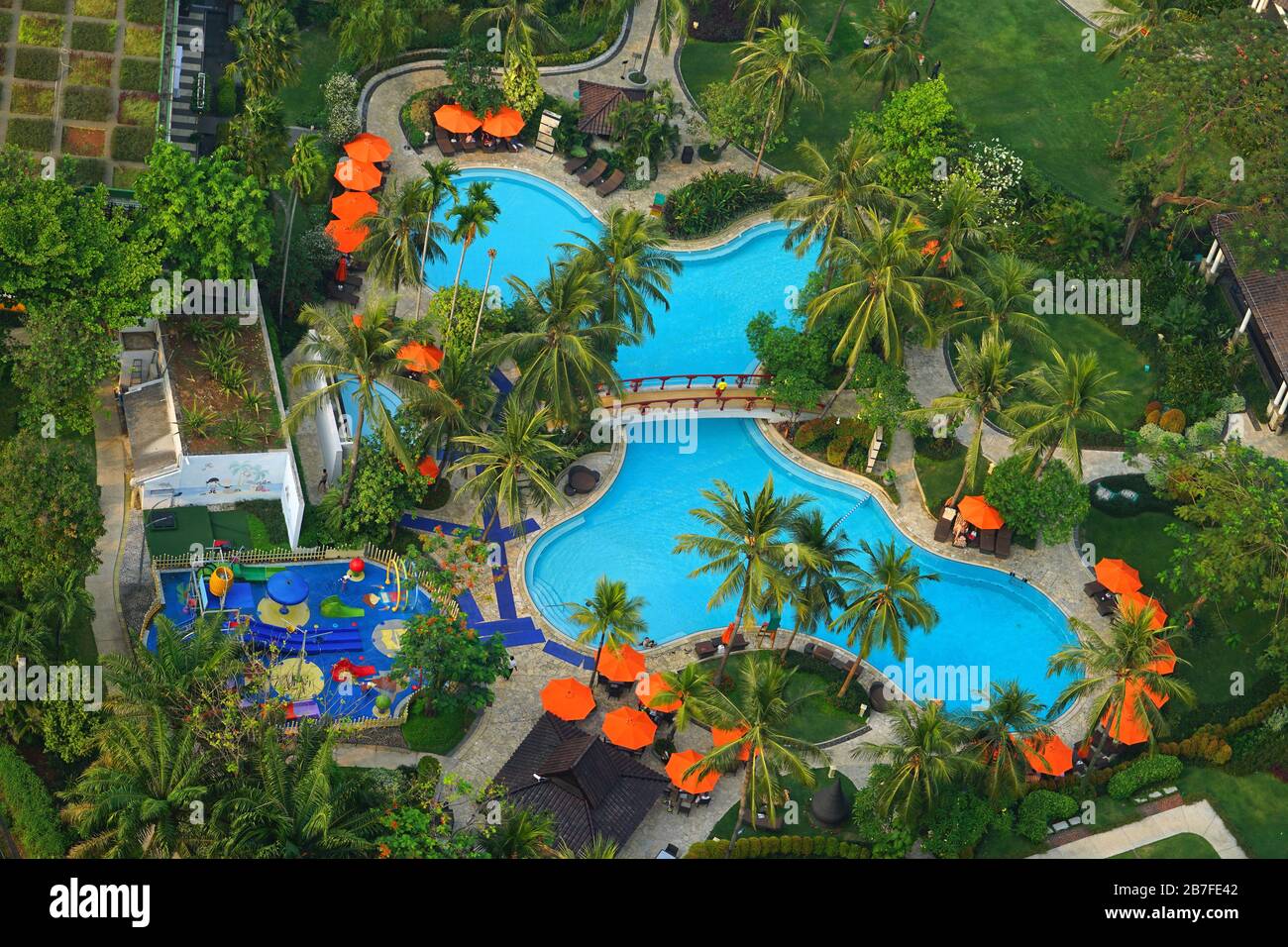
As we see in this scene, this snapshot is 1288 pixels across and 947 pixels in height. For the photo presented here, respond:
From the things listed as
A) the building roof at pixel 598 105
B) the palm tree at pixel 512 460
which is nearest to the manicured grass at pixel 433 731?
the palm tree at pixel 512 460

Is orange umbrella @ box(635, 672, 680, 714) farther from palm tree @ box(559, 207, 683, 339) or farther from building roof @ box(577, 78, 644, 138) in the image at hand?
building roof @ box(577, 78, 644, 138)

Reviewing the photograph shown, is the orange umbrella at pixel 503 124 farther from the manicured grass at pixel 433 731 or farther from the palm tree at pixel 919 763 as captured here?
the palm tree at pixel 919 763

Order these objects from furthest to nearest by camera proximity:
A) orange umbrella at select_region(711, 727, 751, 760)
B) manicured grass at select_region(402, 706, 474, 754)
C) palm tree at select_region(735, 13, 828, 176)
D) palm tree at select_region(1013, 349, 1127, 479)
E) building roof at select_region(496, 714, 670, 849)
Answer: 1. palm tree at select_region(735, 13, 828, 176)
2. palm tree at select_region(1013, 349, 1127, 479)
3. manicured grass at select_region(402, 706, 474, 754)
4. building roof at select_region(496, 714, 670, 849)
5. orange umbrella at select_region(711, 727, 751, 760)

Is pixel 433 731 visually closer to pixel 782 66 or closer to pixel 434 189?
pixel 434 189

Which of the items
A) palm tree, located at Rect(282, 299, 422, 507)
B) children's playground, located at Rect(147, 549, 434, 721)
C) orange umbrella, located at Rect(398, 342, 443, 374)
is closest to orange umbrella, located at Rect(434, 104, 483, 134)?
orange umbrella, located at Rect(398, 342, 443, 374)

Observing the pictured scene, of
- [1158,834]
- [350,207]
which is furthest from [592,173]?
[1158,834]
